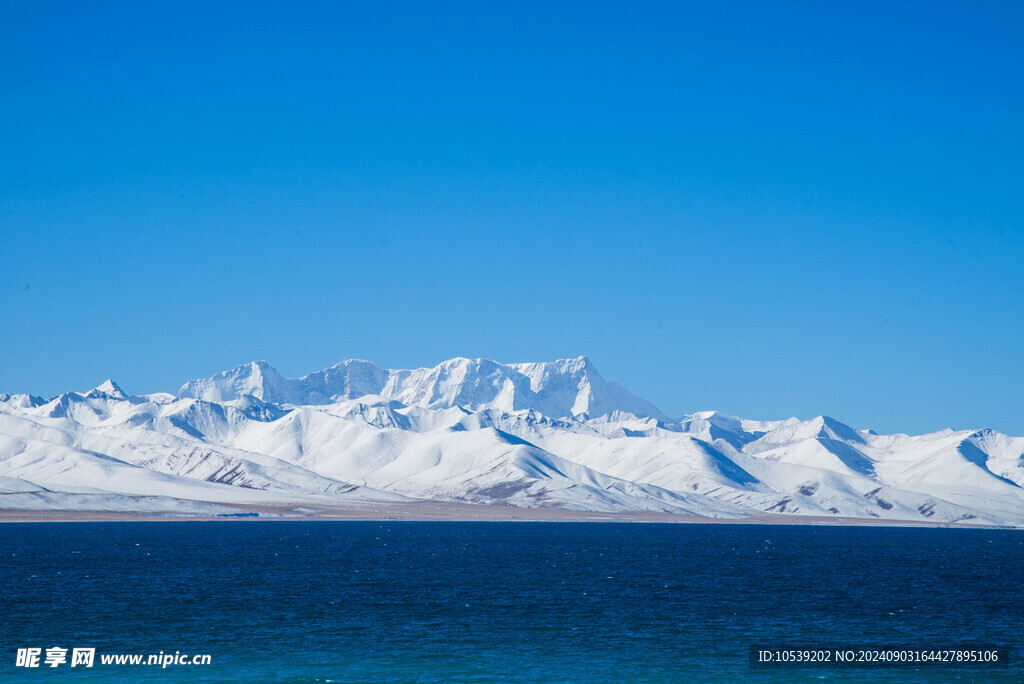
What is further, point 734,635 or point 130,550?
point 130,550

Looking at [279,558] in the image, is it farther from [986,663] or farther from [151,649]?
[986,663]

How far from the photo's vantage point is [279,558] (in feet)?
573

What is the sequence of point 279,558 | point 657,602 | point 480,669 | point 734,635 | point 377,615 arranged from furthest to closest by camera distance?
point 279,558 → point 657,602 → point 377,615 → point 734,635 → point 480,669

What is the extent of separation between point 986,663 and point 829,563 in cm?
11001

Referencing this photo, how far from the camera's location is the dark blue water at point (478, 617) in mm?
75500

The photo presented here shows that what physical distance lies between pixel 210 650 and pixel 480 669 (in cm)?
2071

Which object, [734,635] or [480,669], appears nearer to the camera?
[480,669]

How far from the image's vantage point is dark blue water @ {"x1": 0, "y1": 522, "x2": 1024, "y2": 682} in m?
75.5

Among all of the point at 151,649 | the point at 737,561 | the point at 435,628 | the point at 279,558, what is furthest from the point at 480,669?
the point at 737,561

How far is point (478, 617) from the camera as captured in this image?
329 feet

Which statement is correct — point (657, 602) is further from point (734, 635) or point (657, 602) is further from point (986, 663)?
point (986, 663)

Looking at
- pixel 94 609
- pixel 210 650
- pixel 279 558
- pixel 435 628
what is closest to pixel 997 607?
pixel 435 628

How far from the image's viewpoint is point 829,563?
186 m

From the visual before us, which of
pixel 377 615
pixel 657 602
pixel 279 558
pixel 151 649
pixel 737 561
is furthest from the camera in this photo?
pixel 737 561
